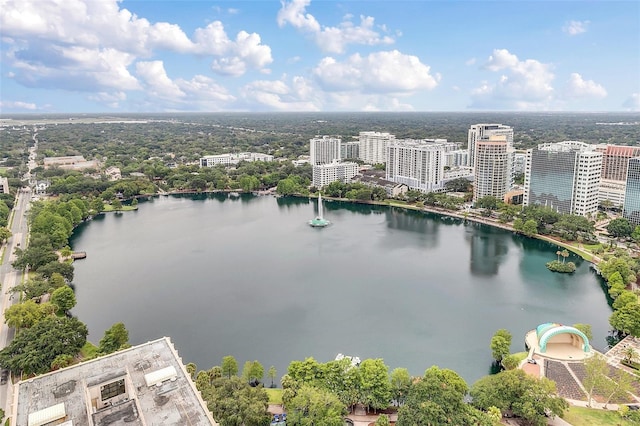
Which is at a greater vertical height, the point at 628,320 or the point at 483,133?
the point at 483,133

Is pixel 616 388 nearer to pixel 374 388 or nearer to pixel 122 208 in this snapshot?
pixel 374 388

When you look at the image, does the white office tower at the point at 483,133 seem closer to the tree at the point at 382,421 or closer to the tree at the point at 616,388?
the tree at the point at 616,388

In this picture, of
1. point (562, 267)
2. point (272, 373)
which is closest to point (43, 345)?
point (272, 373)

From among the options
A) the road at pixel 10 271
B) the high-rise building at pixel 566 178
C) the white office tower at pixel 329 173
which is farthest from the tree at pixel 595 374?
the white office tower at pixel 329 173

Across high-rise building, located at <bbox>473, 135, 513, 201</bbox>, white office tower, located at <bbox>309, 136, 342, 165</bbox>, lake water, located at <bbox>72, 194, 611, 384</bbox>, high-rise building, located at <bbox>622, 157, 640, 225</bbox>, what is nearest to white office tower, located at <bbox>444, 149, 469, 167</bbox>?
white office tower, located at <bbox>309, 136, 342, 165</bbox>

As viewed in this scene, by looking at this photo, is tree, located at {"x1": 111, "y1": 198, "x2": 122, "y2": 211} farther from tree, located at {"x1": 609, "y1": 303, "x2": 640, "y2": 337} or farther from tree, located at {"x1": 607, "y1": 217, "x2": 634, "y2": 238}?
tree, located at {"x1": 607, "y1": 217, "x2": 634, "y2": 238}
